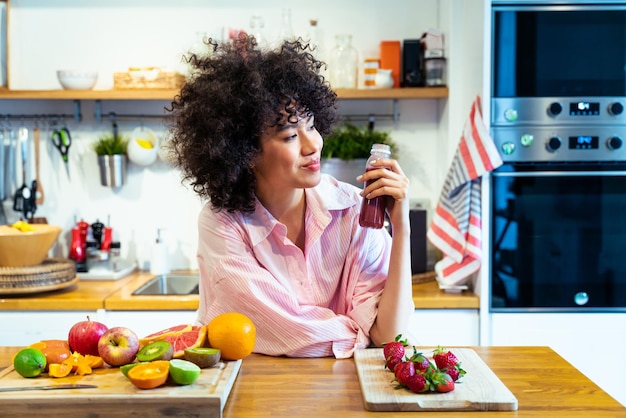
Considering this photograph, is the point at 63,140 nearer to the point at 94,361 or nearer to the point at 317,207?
the point at 317,207

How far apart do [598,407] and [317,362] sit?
23.3 inches

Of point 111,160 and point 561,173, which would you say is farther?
point 111,160

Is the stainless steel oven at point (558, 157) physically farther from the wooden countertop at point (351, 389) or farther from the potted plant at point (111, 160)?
the potted plant at point (111, 160)

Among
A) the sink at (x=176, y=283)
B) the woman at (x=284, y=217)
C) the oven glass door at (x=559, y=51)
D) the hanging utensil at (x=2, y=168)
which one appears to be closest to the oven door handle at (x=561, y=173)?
the oven glass door at (x=559, y=51)

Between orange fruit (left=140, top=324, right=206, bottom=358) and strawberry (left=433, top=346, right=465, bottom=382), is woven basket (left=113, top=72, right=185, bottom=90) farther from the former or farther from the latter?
strawberry (left=433, top=346, right=465, bottom=382)

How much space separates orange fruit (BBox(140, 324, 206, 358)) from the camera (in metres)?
1.52

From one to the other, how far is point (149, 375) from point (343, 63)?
85.5 inches

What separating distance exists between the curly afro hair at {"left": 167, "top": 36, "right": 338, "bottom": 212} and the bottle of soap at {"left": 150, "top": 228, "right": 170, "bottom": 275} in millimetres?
1388

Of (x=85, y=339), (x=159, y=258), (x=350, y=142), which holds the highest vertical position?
(x=350, y=142)

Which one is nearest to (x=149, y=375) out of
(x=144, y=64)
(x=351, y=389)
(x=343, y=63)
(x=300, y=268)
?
(x=351, y=389)

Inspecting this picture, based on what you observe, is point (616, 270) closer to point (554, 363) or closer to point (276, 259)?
point (554, 363)

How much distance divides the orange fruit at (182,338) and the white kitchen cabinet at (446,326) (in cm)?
139

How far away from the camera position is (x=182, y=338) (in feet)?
5.06

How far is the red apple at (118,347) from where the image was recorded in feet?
4.73
